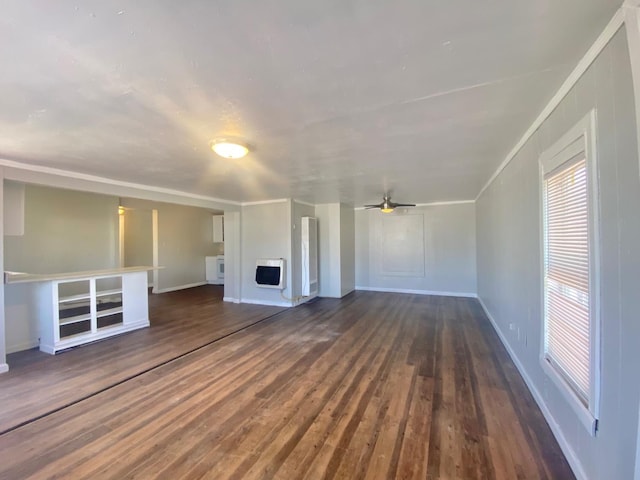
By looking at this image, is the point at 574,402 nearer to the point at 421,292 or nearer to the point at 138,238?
the point at 421,292

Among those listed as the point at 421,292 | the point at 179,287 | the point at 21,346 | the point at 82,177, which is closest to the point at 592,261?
the point at 82,177

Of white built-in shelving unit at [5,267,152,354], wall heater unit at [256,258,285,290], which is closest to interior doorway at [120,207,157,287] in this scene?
white built-in shelving unit at [5,267,152,354]

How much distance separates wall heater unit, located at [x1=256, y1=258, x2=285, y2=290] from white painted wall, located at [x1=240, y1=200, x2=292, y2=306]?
0.15 m

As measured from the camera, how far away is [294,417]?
224cm

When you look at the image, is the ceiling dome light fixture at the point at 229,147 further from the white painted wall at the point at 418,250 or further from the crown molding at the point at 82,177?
the white painted wall at the point at 418,250

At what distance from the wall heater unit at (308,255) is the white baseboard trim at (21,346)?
169 inches

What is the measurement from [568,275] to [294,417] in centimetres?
214

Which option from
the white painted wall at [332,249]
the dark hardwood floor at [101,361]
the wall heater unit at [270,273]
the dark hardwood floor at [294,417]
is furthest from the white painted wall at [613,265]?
the white painted wall at [332,249]

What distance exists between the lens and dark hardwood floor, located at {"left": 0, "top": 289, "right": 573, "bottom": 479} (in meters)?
1.75

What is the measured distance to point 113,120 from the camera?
6.84 ft

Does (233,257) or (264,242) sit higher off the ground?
(264,242)

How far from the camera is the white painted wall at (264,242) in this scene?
239 inches

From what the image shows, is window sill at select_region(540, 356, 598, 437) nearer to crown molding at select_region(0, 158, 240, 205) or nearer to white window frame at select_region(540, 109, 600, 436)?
white window frame at select_region(540, 109, 600, 436)

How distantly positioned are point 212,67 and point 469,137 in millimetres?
2138
